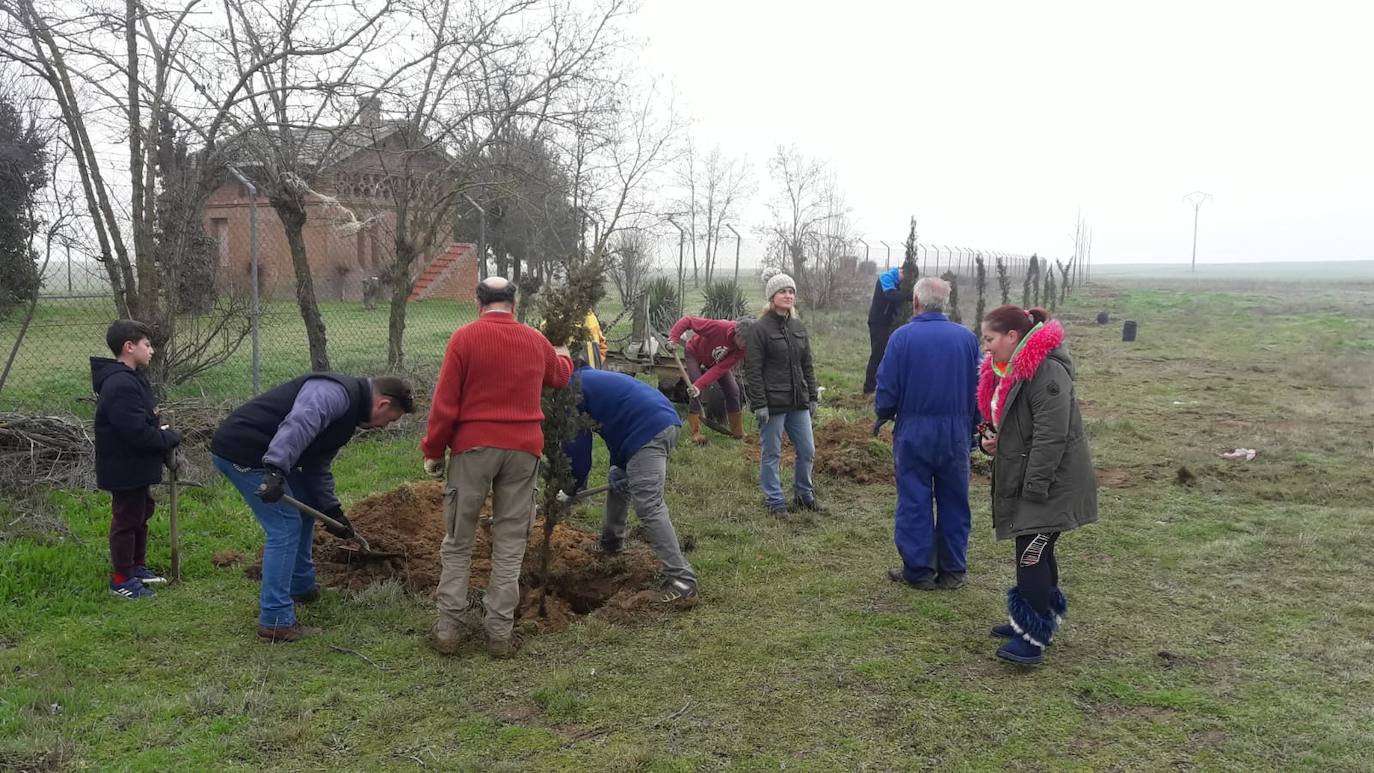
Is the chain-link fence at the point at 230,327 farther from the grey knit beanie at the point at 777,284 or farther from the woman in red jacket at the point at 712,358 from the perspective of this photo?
the grey knit beanie at the point at 777,284

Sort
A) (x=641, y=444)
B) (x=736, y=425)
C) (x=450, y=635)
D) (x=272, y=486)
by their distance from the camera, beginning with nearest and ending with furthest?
(x=272, y=486)
(x=450, y=635)
(x=641, y=444)
(x=736, y=425)

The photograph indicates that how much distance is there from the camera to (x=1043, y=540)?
4.22 meters

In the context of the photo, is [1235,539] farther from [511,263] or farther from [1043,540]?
[511,263]

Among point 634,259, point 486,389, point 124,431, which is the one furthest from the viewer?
point 634,259

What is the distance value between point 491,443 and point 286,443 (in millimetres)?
911

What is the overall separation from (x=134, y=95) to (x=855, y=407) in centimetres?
817

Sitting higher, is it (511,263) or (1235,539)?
(511,263)

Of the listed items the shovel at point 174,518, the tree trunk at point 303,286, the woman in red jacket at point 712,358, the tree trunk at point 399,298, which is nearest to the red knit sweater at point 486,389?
the shovel at point 174,518

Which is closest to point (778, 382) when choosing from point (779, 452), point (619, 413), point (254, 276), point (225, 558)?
point (779, 452)

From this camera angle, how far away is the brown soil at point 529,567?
5.08 meters

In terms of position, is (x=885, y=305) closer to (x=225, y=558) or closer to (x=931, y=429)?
(x=931, y=429)

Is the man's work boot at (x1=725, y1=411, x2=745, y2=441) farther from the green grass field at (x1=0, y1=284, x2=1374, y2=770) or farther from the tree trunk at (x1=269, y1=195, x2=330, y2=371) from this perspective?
the tree trunk at (x1=269, y1=195, x2=330, y2=371)

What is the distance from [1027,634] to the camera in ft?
14.2

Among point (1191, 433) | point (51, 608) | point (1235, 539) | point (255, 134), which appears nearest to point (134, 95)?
point (255, 134)
